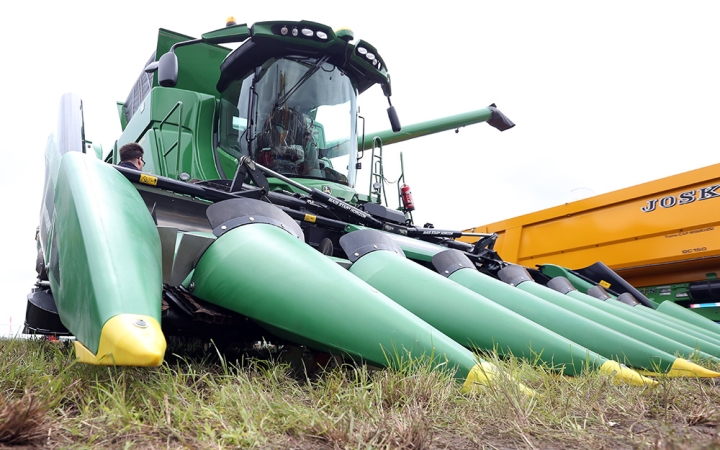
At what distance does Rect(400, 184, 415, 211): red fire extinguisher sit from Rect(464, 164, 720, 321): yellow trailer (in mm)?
2606

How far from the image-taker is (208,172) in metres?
4.86

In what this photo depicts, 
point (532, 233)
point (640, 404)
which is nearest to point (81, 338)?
point (640, 404)

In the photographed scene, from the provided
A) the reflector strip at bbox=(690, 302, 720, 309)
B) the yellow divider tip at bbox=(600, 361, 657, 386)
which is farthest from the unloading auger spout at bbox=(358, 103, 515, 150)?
the yellow divider tip at bbox=(600, 361, 657, 386)

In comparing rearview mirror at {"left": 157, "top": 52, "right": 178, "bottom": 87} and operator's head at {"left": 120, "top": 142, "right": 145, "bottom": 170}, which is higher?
rearview mirror at {"left": 157, "top": 52, "right": 178, "bottom": 87}

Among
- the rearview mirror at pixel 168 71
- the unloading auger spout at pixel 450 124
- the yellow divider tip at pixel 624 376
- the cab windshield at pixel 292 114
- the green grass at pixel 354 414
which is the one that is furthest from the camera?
the unloading auger spout at pixel 450 124

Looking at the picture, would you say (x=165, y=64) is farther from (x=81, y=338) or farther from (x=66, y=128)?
(x=81, y=338)

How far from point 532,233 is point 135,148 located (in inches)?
219

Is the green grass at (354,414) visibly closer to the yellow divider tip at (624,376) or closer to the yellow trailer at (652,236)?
the yellow divider tip at (624,376)

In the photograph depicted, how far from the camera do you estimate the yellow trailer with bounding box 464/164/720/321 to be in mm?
Result: 5656

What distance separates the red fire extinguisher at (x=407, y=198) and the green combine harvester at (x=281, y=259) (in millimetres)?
859

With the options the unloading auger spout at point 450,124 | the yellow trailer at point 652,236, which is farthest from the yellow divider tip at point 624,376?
the unloading auger spout at point 450,124

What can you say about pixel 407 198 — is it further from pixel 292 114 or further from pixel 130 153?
pixel 130 153

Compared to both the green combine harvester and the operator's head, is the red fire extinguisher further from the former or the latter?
the operator's head

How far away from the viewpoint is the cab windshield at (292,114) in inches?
176
